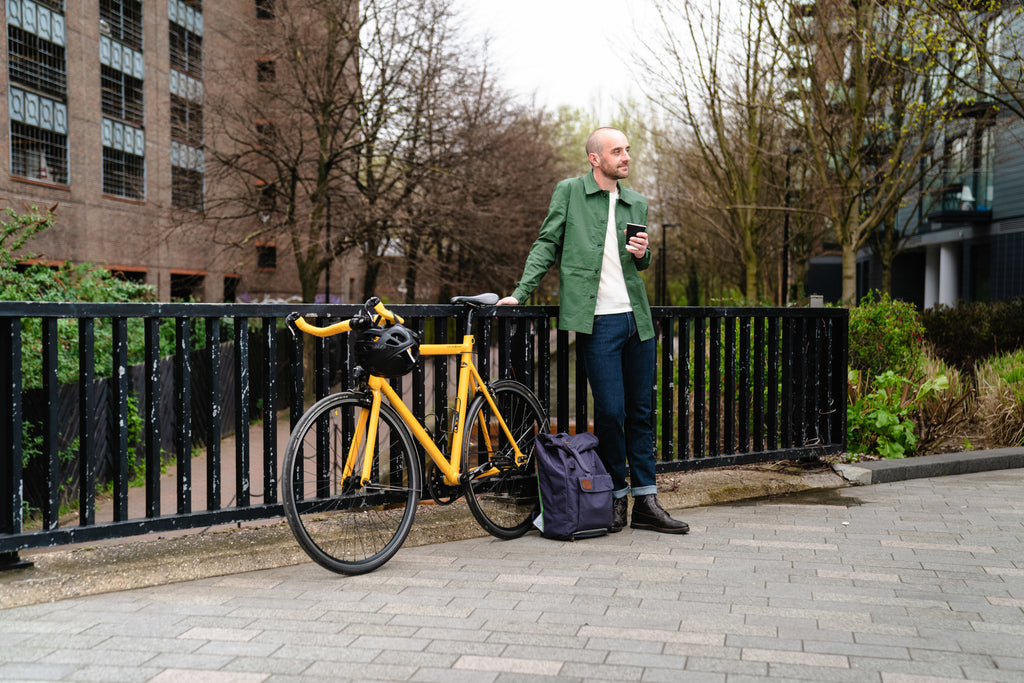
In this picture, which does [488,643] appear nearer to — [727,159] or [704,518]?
[704,518]

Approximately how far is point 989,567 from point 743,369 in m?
2.24

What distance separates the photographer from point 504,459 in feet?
17.7

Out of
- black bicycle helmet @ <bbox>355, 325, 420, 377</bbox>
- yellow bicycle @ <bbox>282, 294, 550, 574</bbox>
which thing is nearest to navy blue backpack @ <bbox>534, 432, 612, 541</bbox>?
yellow bicycle @ <bbox>282, 294, 550, 574</bbox>

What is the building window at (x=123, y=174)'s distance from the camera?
37781 millimetres

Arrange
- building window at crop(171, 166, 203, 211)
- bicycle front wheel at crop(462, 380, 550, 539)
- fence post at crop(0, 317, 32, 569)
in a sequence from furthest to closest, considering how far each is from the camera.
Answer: building window at crop(171, 166, 203, 211), bicycle front wheel at crop(462, 380, 550, 539), fence post at crop(0, 317, 32, 569)

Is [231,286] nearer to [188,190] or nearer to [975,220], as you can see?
[188,190]

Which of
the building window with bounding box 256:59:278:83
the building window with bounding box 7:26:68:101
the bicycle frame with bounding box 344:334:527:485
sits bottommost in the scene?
the bicycle frame with bounding box 344:334:527:485

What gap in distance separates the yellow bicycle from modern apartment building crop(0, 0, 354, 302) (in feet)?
70.0

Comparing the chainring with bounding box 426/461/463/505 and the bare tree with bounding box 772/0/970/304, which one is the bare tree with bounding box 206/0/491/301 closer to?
the bare tree with bounding box 772/0/970/304

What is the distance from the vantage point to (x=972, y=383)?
9.57 metres

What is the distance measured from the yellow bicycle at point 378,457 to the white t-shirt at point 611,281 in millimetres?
627

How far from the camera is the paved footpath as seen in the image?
335 cm

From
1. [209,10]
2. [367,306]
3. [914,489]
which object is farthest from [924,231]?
[367,306]

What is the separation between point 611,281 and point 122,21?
127 ft
